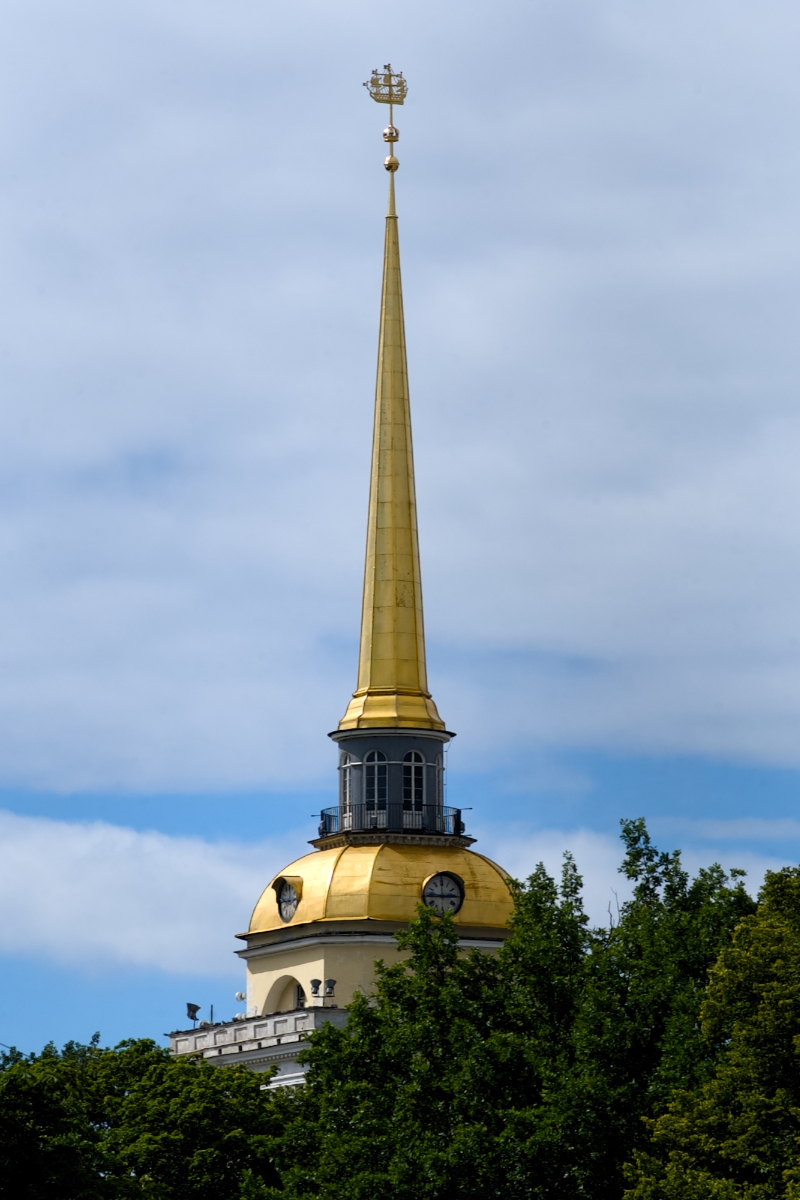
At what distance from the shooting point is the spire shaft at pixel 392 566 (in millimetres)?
92438

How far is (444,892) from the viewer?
86.7m

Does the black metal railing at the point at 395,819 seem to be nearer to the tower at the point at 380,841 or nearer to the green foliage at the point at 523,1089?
the tower at the point at 380,841

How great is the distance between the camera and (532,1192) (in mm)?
60000

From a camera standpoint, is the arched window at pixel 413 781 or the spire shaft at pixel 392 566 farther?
the spire shaft at pixel 392 566

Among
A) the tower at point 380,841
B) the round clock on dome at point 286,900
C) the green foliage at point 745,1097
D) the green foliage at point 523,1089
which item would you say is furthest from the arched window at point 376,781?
the green foliage at point 745,1097

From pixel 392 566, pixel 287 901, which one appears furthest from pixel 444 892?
pixel 392 566

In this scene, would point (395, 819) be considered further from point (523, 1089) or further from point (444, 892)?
point (523, 1089)

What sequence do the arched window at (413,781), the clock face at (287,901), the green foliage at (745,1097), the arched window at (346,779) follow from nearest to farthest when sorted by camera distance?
the green foliage at (745,1097) → the clock face at (287,901) → the arched window at (413,781) → the arched window at (346,779)

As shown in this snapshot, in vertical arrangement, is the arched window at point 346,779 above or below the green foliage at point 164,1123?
above

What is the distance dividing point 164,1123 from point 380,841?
19.8 metres

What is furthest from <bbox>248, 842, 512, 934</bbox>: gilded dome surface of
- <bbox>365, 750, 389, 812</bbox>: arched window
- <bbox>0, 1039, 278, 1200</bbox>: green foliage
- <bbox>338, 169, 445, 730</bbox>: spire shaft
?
<bbox>0, 1039, 278, 1200</bbox>: green foliage

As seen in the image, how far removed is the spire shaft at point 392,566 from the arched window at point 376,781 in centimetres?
107

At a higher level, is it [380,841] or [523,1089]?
[380,841]

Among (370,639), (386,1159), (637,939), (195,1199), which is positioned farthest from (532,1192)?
(370,639)
